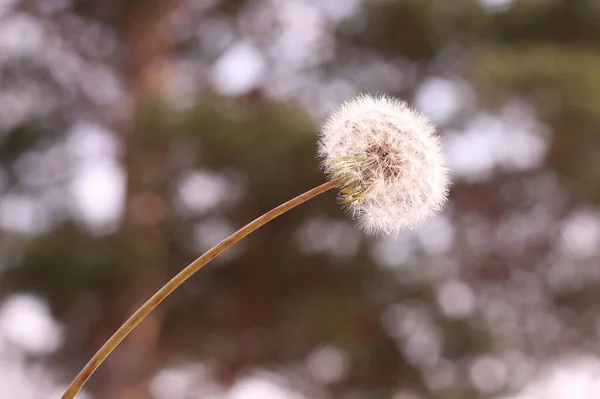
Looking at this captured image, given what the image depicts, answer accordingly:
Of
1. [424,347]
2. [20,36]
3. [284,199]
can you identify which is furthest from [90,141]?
[424,347]

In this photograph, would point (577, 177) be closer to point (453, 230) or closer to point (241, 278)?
point (453, 230)

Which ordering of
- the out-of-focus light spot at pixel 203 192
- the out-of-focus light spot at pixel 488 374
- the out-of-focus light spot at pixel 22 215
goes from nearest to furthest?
1. the out-of-focus light spot at pixel 203 192
2. the out-of-focus light spot at pixel 22 215
3. the out-of-focus light spot at pixel 488 374

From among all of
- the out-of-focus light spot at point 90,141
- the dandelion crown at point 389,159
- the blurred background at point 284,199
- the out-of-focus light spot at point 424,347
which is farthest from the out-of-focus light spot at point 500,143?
the dandelion crown at point 389,159

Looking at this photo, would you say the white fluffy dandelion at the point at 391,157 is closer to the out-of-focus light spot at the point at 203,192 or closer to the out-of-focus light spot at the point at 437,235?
the out-of-focus light spot at the point at 203,192

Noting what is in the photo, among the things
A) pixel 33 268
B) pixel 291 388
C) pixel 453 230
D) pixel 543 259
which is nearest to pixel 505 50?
pixel 453 230

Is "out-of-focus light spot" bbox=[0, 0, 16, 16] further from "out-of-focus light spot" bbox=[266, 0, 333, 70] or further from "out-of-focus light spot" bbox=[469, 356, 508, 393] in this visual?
"out-of-focus light spot" bbox=[469, 356, 508, 393]

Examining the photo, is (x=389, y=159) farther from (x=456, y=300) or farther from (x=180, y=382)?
(x=180, y=382)

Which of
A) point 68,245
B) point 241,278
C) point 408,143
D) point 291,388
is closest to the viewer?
point 408,143
